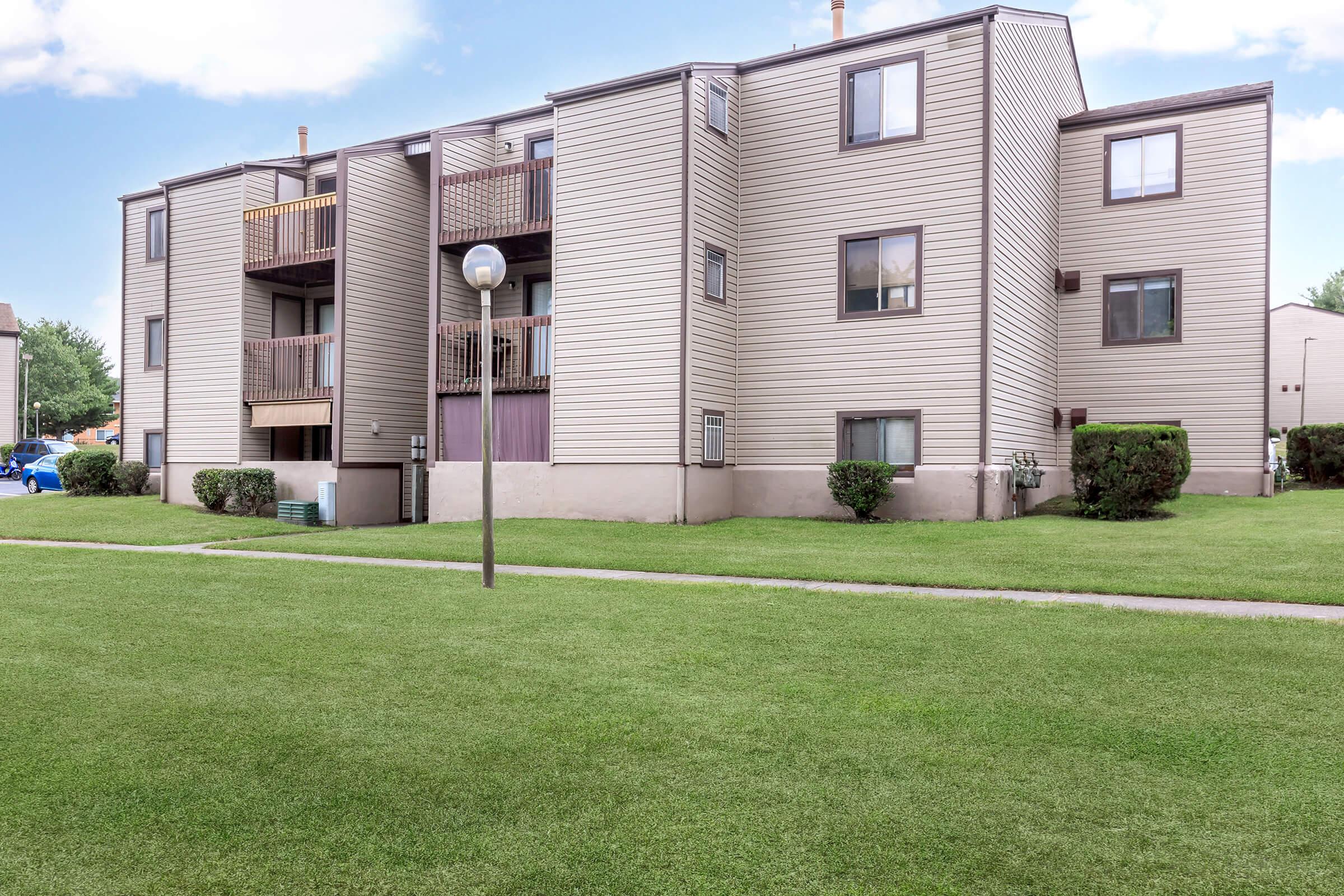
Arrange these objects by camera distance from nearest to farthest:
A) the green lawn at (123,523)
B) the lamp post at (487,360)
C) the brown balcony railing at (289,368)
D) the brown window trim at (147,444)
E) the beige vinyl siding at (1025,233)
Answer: the lamp post at (487,360), the green lawn at (123,523), the beige vinyl siding at (1025,233), the brown balcony railing at (289,368), the brown window trim at (147,444)

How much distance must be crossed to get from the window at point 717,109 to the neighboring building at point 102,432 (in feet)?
228

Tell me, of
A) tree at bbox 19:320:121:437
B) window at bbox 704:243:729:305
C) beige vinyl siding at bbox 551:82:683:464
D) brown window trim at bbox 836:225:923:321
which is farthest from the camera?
tree at bbox 19:320:121:437

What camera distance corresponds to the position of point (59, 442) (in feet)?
140

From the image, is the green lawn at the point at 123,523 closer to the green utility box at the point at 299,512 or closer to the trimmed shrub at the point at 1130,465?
the green utility box at the point at 299,512

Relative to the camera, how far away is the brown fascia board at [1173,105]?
19.8 m

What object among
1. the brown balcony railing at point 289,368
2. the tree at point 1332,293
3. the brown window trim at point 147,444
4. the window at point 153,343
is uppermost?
the tree at point 1332,293

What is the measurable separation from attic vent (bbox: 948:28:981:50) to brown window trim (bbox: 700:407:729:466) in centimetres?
786

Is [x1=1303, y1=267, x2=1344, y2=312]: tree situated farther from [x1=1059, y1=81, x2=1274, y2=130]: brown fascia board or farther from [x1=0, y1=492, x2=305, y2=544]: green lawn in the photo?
[x1=0, y1=492, x2=305, y2=544]: green lawn

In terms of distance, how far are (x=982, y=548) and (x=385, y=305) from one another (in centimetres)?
1551

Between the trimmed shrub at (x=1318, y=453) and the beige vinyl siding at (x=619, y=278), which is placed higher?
the beige vinyl siding at (x=619, y=278)

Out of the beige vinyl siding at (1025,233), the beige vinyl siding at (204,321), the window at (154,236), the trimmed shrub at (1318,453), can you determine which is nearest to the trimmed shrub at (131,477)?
the beige vinyl siding at (204,321)

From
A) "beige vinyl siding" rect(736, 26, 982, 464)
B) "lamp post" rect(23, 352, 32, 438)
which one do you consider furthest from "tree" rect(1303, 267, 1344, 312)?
"lamp post" rect(23, 352, 32, 438)

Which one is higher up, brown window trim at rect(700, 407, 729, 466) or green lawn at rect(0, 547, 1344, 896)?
brown window trim at rect(700, 407, 729, 466)

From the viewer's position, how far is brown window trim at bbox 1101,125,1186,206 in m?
20.3
